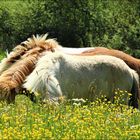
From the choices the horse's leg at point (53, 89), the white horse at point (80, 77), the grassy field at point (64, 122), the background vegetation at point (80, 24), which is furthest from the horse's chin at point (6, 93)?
the background vegetation at point (80, 24)

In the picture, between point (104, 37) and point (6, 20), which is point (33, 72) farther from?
point (6, 20)

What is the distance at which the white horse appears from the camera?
29.5ft

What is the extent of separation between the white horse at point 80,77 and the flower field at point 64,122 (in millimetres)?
695

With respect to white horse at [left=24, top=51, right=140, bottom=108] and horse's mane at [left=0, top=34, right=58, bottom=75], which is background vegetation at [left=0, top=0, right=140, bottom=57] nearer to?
white horse at [left=24, top=51, right=140, bottom=108]

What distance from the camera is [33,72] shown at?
9.19 meters

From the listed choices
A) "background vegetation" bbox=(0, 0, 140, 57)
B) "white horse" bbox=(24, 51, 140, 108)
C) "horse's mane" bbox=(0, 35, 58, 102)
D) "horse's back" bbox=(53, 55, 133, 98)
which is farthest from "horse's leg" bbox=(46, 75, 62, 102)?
"background vegetation" bbox=(0, 0, 140, 57)

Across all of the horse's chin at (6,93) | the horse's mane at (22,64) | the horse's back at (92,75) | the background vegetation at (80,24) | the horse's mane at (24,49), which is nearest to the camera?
the horse's chin at (6,93)

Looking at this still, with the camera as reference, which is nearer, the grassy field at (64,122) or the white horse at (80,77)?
the grassy field at (64,122)

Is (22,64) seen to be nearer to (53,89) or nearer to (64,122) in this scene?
(53,89)

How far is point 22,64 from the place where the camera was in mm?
9453

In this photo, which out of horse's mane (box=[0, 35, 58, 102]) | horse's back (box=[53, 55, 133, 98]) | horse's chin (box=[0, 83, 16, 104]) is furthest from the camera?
horse's back (box=[53, 55, 133, 98])

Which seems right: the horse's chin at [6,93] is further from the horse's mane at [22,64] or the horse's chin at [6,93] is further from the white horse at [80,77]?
the white horse at [80,77]

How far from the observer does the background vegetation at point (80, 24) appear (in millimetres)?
26047

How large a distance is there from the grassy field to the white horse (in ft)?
2.25
